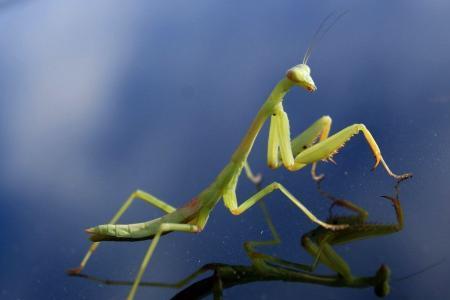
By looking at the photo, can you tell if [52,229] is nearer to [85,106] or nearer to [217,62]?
[85,106]

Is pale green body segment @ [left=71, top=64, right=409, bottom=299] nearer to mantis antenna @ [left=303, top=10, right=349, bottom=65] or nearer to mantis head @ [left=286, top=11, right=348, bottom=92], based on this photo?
Result: mantis head @ [left=286, top=11, right=348, bottom=92]

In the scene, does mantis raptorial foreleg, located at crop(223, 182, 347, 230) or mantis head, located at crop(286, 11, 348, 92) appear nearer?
mantis raptorial foreleg, located at crop(223, 182, 347, 230)

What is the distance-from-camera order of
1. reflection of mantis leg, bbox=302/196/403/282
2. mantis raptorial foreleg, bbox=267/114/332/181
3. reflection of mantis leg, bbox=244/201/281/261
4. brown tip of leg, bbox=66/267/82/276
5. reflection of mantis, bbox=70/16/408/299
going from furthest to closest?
1. mantis raptorial foreleg, bbox=267/114/332/181
2. reflection of mantis, bbox=70/16/408/299
3. brown tip of leg, bbox=66/267/82/276
4. reflection of mantis leg, bbox=244/201/281/261
5. reflection of mantis leg, bbox=302/196/403/282

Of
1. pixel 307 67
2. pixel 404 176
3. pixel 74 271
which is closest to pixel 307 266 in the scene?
pixel 404 176

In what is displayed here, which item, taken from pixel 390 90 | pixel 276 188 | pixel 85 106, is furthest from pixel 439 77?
pixel 85 106

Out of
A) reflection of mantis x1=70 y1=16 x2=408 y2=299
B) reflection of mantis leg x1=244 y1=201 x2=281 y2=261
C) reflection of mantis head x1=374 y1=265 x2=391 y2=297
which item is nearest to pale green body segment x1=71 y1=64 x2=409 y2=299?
reflection of mantis x1=70 y1=16 x2=408 y2=299

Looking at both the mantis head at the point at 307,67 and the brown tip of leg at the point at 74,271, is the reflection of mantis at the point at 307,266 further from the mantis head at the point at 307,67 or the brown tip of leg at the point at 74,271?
the mantis head at the point at 307,67
